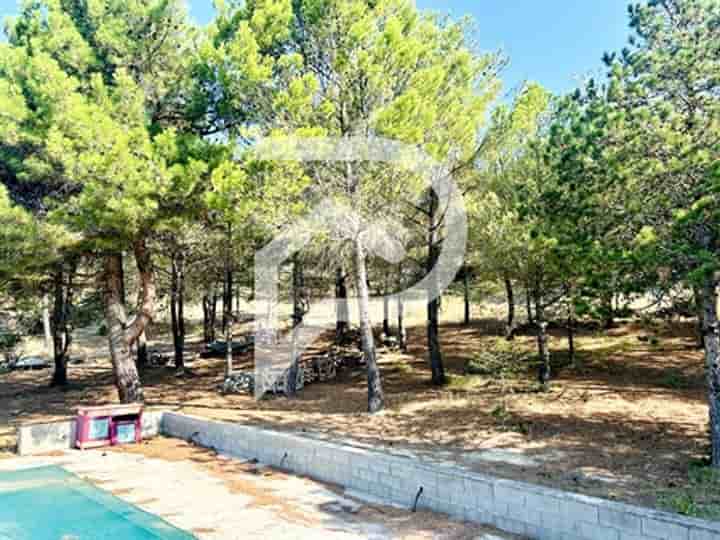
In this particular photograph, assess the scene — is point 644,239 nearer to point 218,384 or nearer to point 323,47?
point 323,47

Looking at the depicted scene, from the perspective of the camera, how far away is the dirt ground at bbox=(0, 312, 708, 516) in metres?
7.00

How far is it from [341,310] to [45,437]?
39.3ft

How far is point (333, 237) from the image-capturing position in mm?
10719

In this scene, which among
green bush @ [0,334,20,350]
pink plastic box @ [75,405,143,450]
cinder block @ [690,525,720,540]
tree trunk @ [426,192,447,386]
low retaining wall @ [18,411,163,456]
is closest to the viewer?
cinder block @ [690,525,720,540]

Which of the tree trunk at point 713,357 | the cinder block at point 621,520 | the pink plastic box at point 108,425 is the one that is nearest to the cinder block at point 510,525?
the cinder block at point 621,520

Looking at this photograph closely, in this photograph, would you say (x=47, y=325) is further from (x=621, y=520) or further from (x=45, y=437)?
(x=621, y=520)

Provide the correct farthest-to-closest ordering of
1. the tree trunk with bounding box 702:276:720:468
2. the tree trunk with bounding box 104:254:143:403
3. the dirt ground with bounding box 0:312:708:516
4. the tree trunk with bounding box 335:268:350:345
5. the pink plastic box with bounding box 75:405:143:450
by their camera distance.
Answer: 1. the tree trunk with bounding box 335:268:350:345
2. the tree trunk with bounding box 104:254:143:403
3. the pink plastic box with bounding box 75:405:143:450
4. the dirt ground with bounding box 0:312:708:516
5. the tree trunk with bounding box 702:276:720:468

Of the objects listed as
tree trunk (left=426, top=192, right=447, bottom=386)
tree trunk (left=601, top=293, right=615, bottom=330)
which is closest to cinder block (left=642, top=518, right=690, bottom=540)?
tree trunk (left=601, top=293, right=615, bottom=330)

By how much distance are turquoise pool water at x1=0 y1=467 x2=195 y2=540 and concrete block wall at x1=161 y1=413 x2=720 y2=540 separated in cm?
218

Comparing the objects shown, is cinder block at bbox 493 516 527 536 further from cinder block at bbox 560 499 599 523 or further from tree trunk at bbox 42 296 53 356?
tree trunk at bbox 42 296 53 356

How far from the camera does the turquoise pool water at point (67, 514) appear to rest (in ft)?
20.0

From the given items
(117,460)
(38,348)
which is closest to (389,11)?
(117,460)

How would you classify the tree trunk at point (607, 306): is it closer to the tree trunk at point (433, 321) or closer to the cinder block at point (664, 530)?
the cinder block at point (664, 530)

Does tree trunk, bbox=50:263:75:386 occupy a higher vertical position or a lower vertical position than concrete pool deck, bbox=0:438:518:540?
higher
